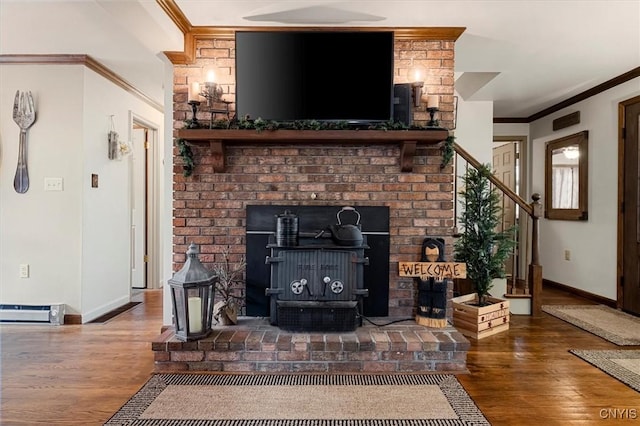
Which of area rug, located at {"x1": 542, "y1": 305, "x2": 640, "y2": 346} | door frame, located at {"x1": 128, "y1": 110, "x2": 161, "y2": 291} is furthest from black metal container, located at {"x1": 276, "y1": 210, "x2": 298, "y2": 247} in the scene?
door frame, located at {"x1": 128, "y1": 110, "x2": 161, "y2": 291}

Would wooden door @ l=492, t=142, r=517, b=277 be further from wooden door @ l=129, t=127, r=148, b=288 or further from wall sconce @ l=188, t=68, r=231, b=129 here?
wooden door @ l=129, t=127, r=148, b=288

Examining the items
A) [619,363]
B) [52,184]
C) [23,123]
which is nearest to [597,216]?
[619,363]

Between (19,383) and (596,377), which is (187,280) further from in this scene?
(596,377)

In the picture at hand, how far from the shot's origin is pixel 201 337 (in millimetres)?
2555

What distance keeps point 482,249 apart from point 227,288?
2.14m

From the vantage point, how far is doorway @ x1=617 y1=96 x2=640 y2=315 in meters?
3.88

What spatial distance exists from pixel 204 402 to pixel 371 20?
271cm

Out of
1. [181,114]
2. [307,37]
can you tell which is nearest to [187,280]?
[181,114]

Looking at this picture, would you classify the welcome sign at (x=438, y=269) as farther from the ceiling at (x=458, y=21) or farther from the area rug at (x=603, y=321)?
the ceiling at (x=458, y=21)

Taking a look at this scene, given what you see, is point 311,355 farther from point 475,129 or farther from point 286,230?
point 475,129

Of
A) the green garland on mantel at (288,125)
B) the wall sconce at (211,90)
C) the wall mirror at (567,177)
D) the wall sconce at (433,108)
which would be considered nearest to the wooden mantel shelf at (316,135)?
the green garland on mantel at (288,125)

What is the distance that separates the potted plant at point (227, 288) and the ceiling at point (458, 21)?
66.4 inches

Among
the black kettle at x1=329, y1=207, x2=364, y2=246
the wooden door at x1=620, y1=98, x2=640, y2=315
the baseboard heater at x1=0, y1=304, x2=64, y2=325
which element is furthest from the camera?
the wooden door at x1=620, y1=98, x2=640, y2=315

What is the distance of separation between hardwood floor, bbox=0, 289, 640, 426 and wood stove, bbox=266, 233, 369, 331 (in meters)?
0.86
